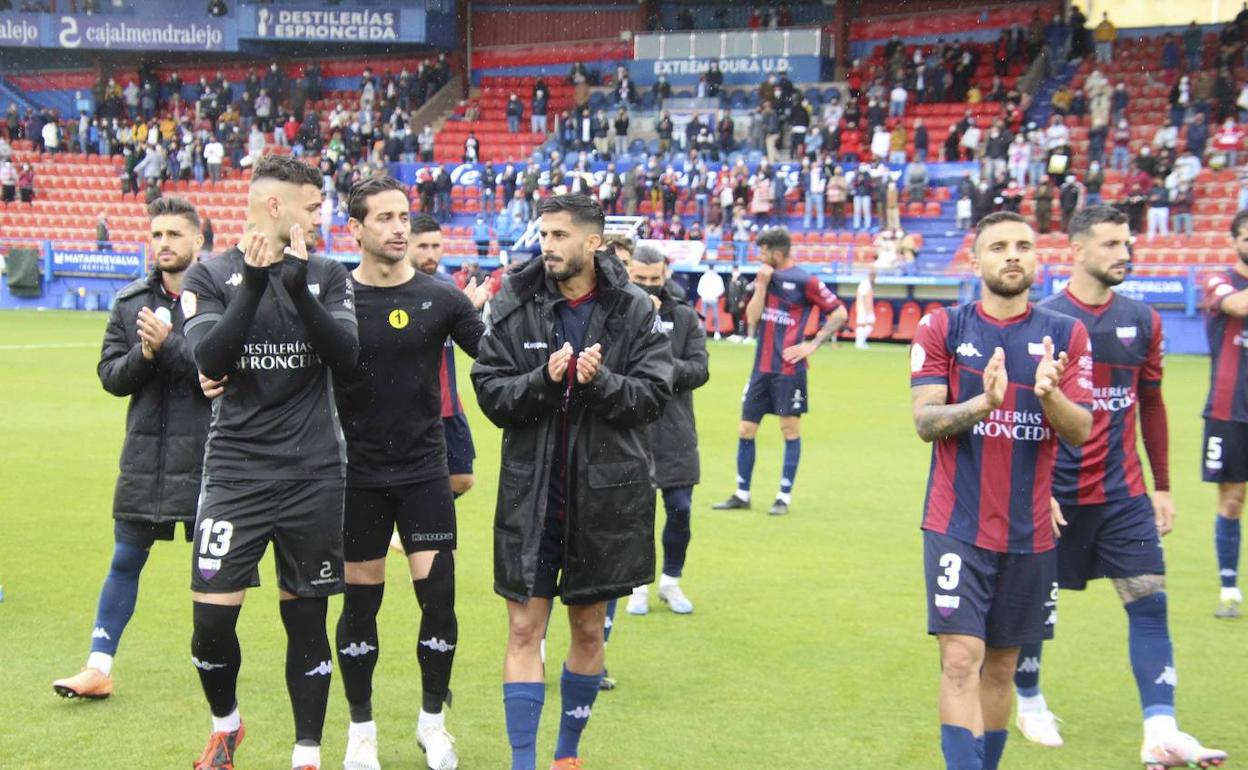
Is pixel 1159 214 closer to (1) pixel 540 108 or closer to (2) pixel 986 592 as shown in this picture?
(1) pixel 540 108

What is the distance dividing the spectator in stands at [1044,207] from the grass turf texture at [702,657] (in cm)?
1938

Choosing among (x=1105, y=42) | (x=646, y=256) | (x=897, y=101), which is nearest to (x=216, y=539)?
(x=646, y=256)

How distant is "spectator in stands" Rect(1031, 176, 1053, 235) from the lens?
3078 centimetres

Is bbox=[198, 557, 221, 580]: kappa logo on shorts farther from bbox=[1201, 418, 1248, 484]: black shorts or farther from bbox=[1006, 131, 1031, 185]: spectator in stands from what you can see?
bbox=[1006, 131, 1031, 185]: spectator in stands

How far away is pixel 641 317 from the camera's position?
5293mm

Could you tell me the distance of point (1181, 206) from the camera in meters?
29.7

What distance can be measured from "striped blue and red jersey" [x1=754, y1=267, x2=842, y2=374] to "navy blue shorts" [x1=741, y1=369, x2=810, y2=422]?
6 cm

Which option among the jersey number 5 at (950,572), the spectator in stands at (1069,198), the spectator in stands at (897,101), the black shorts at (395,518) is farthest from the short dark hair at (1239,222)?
the spectator in stands at (897,101)

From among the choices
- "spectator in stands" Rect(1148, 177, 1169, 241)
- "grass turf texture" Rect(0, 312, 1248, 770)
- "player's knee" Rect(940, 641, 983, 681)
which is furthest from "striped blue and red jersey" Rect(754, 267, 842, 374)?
"spectator in stands" Rect(1148, 177, 1169, 241)

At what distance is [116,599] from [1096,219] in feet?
14.4

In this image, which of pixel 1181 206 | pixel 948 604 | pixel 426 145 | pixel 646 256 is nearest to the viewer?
pixel 948 604

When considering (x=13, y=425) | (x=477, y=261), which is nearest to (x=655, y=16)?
(x=477, y=261)

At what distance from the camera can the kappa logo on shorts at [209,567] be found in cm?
499

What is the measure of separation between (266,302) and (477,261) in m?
30.7
